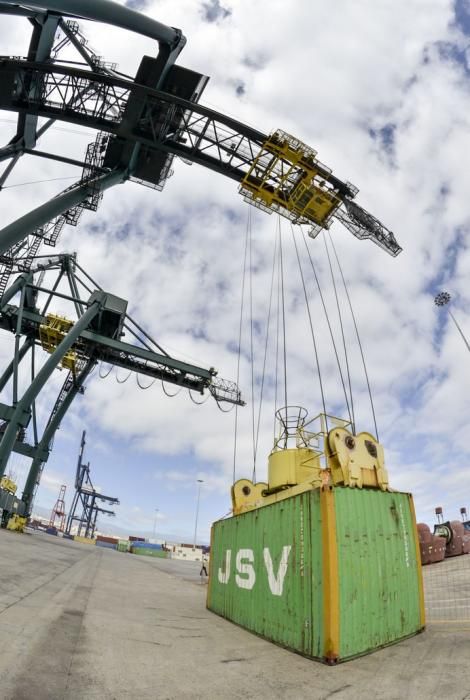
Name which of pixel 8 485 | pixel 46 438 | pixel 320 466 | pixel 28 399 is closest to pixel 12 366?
pixel 46 438

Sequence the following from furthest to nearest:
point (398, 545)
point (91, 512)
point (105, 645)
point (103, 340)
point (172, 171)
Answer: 1. point (91, 512)
2. point (103, 340)
3. point (172, 171)
4. point (398, 545)
5. point (105, 645)

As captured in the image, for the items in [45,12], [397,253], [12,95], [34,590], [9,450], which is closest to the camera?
[34,590]

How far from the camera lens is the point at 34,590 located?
385 inches

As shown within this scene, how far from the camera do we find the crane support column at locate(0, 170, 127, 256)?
41.1 ft

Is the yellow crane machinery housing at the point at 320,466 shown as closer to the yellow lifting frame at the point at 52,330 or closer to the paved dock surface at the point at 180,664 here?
the paved dock surface at the point at 180,664

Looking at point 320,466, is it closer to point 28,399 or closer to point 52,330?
point 28,399

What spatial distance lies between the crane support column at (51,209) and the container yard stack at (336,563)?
40.5ft

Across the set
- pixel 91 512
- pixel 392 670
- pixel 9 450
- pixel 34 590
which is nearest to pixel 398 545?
pixel 392 670

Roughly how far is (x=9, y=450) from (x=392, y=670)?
24901 millimetres

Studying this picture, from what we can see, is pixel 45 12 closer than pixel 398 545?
No

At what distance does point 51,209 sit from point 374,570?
15646 millimetres

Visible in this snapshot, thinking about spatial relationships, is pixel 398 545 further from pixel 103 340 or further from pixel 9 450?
pixel 103 340

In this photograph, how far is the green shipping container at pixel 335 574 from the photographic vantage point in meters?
6.19

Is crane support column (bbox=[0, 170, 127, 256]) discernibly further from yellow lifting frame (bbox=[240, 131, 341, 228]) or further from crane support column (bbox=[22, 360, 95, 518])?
crane support column (bbox=[22, 360, 95, 518])
